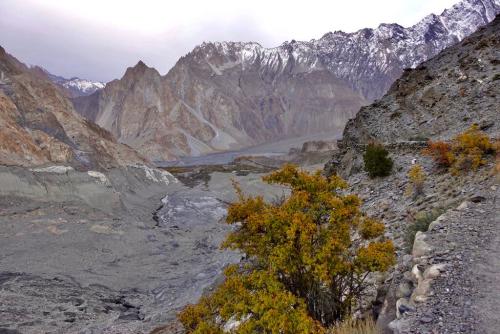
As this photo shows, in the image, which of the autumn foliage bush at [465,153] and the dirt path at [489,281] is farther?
the autumn foliage bush at [465,153]

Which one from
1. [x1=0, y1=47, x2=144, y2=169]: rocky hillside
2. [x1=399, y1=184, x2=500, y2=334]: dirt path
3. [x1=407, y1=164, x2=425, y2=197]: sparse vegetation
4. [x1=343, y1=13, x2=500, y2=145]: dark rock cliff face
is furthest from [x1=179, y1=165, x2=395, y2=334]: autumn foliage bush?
[x1=0, y1=47, x2=144, y2=169]: rocky hillside

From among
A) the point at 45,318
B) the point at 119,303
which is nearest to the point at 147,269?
the point at 119,303

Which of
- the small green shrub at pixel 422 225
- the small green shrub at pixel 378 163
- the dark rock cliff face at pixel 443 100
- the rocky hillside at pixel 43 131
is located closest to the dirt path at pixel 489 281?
the small green shrub at pixel 422 225

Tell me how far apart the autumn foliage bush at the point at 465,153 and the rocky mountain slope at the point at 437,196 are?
327 mm

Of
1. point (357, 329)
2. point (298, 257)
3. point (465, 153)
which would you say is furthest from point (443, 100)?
point (357, 329)

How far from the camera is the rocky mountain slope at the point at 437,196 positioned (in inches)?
282

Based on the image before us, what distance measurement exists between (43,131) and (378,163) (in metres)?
61.6

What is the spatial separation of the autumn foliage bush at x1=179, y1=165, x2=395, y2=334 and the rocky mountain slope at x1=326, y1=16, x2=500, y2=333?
809mm

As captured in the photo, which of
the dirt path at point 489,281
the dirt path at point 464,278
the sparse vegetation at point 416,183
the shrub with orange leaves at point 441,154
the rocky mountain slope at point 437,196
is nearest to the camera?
the dirt path at point 489,281

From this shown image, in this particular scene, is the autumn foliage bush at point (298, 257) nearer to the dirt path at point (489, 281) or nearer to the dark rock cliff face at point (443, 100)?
A: the dirt path at point (489, 281)

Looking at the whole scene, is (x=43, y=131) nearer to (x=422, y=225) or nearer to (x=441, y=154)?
(x=441, y=154)

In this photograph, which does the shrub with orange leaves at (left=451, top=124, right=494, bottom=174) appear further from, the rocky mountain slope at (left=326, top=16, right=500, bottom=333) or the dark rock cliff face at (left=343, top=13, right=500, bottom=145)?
the dark rock cliff face at (left=343, top=13, right=500, bottom=145)

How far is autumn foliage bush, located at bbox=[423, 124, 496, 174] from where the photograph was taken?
1470 cm

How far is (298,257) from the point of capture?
836 cm
